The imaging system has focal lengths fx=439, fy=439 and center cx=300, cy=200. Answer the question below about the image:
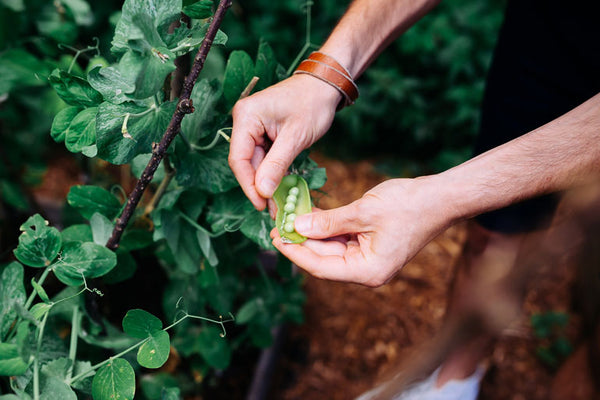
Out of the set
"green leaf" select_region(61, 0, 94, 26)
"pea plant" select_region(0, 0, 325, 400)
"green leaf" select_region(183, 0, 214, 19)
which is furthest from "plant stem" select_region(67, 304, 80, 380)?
"green leaf" select_region(61, 0, 94, 26)

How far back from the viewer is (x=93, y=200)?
756mm

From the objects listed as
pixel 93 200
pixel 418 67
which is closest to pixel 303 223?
pixel 93 200

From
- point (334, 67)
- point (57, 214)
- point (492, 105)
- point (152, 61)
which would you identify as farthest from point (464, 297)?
point (57, 214)

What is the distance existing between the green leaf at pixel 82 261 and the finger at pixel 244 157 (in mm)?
234

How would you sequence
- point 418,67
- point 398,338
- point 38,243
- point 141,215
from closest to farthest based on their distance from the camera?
point 38,243
point 141,215
point 398,338
point 418,67

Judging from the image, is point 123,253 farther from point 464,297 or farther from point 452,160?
point 452,160

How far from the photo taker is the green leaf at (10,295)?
2.12 ft

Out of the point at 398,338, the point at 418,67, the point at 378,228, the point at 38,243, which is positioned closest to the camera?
the point at 38,243

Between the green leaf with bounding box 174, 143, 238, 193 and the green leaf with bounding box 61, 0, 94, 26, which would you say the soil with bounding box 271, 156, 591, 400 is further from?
the green leaf with bounding box 61, 0, 94, 26

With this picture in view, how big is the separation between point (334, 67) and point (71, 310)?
0.68m

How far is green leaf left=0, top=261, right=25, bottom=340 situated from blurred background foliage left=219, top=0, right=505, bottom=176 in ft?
5.04

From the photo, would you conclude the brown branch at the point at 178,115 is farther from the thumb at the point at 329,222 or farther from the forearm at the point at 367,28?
the forearm at the point at 367,28

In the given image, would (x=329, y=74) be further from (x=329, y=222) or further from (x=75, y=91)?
(x=75, y=91)

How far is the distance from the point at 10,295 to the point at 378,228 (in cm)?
59
